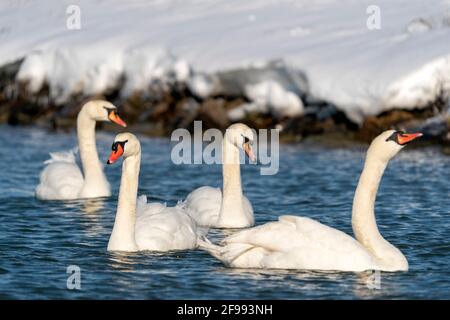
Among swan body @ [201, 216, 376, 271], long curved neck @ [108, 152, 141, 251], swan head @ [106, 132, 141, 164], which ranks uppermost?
swan head @ [106, 132, 141, 164]

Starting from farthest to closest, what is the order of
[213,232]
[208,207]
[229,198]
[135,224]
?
[208,207], [229,198], [213,232], [135,224]

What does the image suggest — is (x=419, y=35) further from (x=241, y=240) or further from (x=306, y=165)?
(x=241, y=240)

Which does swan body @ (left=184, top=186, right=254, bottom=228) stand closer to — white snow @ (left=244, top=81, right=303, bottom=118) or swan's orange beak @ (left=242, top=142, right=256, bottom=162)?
swan's orange beak @ (left=242, top=142, right=256, bottom=162)

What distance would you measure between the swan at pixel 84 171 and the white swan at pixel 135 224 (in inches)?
167

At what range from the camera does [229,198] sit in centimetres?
1830

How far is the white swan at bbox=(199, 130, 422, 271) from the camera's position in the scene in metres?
14.4

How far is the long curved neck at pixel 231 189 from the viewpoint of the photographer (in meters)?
18.2

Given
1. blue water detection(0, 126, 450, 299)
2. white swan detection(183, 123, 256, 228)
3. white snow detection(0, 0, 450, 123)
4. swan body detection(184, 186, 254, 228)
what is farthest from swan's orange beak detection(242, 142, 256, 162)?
white snow detection(0, 0, 450, 123)

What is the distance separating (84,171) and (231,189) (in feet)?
13.2

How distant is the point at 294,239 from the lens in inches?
570

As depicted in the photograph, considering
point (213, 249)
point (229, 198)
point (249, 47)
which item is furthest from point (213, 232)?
point (249, 47)

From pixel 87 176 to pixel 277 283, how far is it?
784cm

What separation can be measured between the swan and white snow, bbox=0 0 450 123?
573 cm

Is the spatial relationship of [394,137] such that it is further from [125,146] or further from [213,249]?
[125,146]
